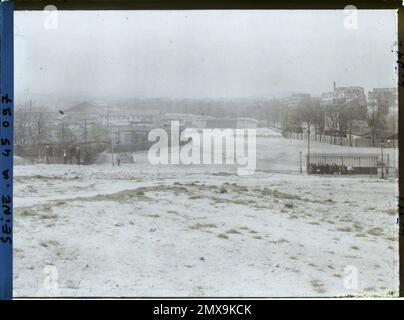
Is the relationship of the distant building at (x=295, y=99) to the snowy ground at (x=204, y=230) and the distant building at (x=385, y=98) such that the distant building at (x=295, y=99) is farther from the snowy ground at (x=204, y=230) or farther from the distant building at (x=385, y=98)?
the distant building at (x=385, y=98)

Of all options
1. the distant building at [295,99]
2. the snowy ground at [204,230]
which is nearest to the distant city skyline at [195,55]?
the distant building at [295,99]

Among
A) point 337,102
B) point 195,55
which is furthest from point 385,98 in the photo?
point 195,55

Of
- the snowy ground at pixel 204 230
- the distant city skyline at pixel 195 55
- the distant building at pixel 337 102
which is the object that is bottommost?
the snowy ground at pixel 204 230

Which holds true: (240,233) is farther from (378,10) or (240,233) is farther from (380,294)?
(378,10)

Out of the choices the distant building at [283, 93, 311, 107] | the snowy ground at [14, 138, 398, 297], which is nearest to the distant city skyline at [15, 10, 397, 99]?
the distant building at [283, 93, 311, 107]

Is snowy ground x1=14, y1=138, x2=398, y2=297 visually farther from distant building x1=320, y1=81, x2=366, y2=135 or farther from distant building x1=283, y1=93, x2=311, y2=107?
distant building x1=283, y1=93, x2=311, y2=107
